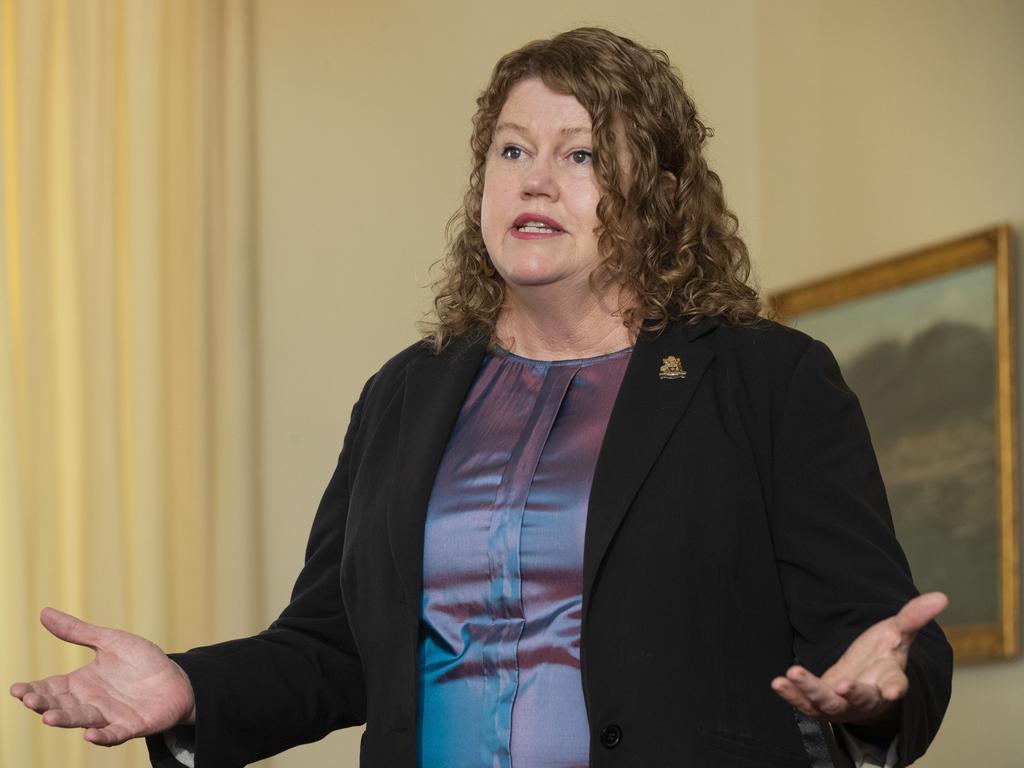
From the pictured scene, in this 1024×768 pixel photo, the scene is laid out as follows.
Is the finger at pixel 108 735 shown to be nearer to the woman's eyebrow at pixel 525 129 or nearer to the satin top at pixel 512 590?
the satin top at pixel 512 590

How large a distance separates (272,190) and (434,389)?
2601 millimetres

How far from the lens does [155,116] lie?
4484 mm

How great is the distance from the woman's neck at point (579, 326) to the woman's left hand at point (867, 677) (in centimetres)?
70

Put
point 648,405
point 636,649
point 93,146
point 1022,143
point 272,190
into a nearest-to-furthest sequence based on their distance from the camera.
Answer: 1. point 636,649
2. point 648,405
3. point 1022,143
4. point 93,146
5. point 272,190

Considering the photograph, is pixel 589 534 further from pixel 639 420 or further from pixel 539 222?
pixel 539 222

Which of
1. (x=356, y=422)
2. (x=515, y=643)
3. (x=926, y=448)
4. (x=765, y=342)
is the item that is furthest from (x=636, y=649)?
(x=926, y=448)

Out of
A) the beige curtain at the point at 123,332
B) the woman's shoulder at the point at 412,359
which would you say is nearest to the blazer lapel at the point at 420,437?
the woman's shoulder at the point at 412,359

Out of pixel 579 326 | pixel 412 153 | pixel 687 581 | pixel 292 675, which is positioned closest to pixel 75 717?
pixel 292 675

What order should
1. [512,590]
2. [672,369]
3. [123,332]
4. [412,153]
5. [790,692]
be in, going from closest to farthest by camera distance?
[790,692] → [512,590] → [672,369] → [123,332] → [412,153]

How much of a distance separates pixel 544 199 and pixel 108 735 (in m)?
0.96

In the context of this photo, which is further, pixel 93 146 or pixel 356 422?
pixel 93 146

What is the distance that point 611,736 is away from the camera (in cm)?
184

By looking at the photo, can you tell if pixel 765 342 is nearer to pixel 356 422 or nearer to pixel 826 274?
pixel 356 422

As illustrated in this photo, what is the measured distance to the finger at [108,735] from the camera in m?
1.85
